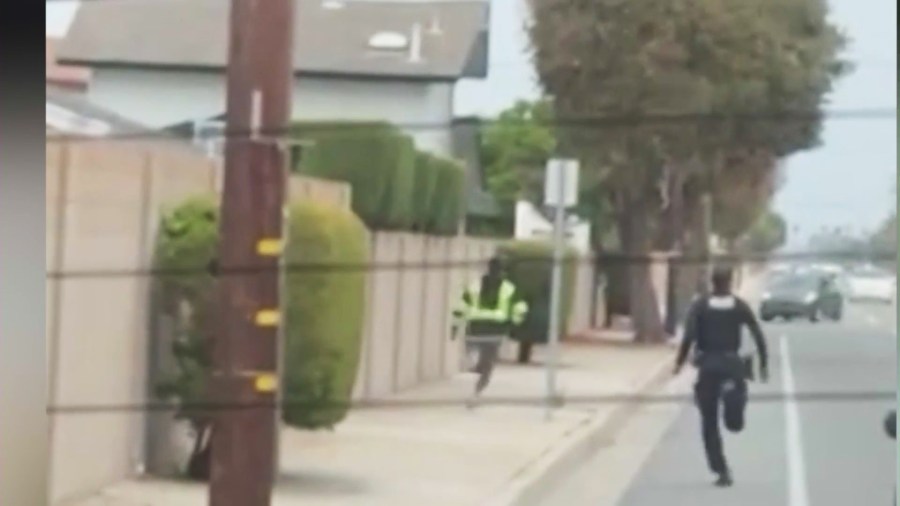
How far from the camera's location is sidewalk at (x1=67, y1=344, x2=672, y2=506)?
12.7 metres

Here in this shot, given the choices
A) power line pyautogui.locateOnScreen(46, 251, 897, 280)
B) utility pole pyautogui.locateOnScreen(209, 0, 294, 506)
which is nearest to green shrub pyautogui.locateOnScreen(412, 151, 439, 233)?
power line pyautogui.locateOnScreen(46, 251, 897, 280)

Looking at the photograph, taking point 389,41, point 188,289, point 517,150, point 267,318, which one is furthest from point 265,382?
point 517,150

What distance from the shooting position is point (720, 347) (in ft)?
35.9

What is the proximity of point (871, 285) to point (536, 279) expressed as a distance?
800 cm

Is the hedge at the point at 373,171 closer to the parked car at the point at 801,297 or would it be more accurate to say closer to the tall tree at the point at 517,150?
the tall tree at the point at 517,150

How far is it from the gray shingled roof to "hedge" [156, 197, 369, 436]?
0.81m

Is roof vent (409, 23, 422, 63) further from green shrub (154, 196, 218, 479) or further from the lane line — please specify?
the lane line

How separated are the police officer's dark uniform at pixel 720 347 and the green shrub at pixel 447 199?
273 centimetres

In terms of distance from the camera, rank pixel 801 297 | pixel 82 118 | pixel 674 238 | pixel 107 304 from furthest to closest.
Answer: pixel 674 238
pixel 82 118
pixel 107 304
pixel 801 297

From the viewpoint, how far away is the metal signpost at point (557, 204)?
1414 centimetres

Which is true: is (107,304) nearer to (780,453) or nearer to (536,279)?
(780,453)

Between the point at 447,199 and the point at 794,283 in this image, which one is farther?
the point at 447,199

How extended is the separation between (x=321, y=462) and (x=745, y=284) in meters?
3.87

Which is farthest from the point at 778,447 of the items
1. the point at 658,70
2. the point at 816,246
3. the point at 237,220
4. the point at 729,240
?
the point at 237,220
